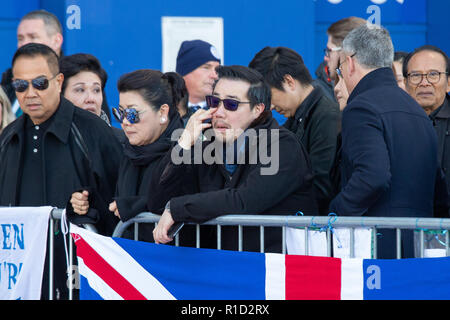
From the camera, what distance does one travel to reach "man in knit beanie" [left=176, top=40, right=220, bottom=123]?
7793mm

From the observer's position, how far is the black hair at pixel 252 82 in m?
5.07

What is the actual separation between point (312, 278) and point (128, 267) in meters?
1.06

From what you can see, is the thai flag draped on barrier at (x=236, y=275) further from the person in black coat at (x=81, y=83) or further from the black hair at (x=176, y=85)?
the person in black coat at (x=81, y=83)

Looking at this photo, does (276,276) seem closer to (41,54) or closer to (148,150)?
(148,150)

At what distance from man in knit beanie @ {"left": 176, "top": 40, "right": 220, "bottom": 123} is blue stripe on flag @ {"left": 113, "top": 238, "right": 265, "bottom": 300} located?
10.0 ft

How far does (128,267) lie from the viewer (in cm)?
482

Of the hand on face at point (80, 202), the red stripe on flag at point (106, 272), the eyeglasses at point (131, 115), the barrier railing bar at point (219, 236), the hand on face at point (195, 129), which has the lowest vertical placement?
the red stripe on flag at point (106, 272)

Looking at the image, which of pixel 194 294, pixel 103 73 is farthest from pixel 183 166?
pixel 103 73

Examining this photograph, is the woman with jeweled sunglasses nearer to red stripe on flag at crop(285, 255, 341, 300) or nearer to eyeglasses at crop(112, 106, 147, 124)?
eyeglasses at crop(112, 106, 147, 124)

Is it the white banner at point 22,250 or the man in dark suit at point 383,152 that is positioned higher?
the man in dark suit at point 383,152

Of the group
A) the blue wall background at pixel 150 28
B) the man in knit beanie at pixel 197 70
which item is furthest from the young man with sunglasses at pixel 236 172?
the blue wall background at pixel 150 28

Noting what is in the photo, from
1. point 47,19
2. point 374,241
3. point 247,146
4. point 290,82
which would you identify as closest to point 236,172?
point 247,146

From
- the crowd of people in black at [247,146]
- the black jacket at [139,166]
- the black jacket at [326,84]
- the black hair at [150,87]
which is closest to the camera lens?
the crowd of people in black at [247,146]
